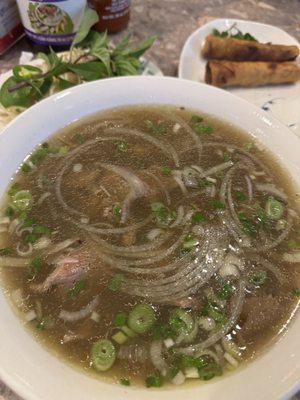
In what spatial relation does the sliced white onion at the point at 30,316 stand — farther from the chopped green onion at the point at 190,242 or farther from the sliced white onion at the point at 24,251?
the chopped green onion at the point at 190,242

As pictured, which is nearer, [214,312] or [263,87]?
[214,312]

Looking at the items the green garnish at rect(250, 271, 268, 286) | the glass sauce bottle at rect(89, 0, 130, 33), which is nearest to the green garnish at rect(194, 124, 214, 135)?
the green garnish at rect(250, 271, 268, 286)

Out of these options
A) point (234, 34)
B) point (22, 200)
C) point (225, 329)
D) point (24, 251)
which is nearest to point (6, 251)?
point (24, 251)

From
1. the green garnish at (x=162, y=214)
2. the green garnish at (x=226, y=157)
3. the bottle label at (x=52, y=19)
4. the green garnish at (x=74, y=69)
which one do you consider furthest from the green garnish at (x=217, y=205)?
the bottle label at (x=52, y=19)

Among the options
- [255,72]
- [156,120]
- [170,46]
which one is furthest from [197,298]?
[170,46]

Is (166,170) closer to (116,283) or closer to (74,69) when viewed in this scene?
(116,283)

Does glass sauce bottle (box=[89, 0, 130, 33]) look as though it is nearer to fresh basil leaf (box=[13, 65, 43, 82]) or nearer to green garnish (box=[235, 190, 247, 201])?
fresh basil leaf (box=[13, 65, 43, 82])
